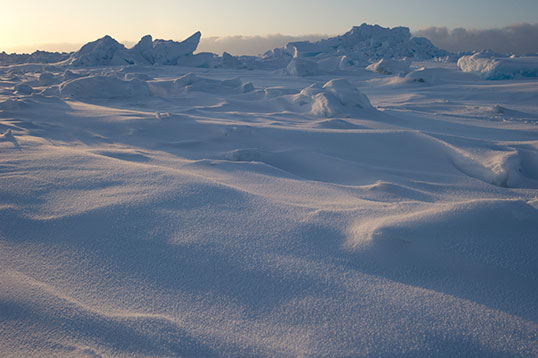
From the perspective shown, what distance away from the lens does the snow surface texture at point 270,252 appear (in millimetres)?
803

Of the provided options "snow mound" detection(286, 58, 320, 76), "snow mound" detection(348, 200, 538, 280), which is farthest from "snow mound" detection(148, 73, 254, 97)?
"snow mound" detection(348, 200, 538, 280)

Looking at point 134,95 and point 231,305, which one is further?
point 134,95

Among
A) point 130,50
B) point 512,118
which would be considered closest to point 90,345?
point 512,118

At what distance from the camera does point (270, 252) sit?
44.3 inches

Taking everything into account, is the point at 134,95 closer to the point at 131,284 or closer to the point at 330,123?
the point at 330,123

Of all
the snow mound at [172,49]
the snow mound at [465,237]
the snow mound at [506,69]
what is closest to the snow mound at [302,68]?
the snow mound at [506,69]

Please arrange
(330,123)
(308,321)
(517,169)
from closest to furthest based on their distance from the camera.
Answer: (308,321)
(517,169)
(330,123)

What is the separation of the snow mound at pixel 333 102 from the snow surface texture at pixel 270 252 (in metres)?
1.67

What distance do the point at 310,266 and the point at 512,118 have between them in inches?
176

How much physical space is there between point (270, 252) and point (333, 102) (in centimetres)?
333

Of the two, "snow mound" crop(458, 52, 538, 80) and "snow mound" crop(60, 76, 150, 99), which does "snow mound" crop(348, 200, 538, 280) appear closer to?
"snow mound" crop(60, 76, 150, 99)

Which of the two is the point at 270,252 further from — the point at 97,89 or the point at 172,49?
the point at 172,49

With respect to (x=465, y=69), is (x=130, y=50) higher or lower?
higher

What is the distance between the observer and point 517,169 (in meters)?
2.06
